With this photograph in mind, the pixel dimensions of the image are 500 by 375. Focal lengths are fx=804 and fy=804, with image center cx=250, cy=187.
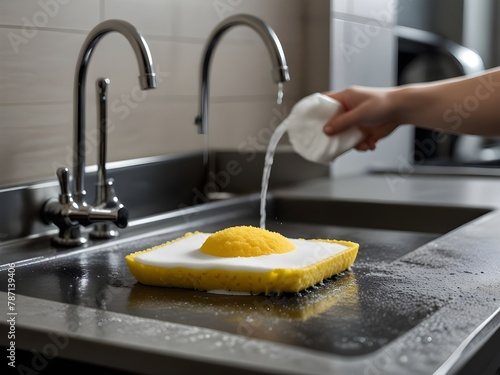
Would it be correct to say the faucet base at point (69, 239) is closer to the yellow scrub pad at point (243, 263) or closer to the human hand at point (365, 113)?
the yellow scrub pad at point (243, 263)

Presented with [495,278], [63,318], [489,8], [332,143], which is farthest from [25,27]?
[489,8]

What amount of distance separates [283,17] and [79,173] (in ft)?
3.74

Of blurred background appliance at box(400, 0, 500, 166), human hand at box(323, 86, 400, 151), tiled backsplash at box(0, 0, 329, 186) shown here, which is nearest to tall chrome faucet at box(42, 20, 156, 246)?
tiled backsplash at box(0, 0, 329, 186)

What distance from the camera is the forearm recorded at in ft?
4.64

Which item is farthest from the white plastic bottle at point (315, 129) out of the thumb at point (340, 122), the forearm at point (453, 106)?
the forearm at point (453, 106)

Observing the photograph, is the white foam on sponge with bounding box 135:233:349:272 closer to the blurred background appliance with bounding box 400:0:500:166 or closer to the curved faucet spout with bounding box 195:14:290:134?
the curved faucet spout with bounding box 195:14:290:134

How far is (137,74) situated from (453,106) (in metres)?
0.71

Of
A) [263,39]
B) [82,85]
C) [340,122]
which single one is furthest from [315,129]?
[82,85]

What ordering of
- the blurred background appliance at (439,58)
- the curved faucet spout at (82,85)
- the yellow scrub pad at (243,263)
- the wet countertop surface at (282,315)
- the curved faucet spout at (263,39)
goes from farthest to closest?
the blurred background appliance at (439,58), the curved faucet spout at (263,39), the curved faucet spout at (82,85), the yellow scrub pad at (243,263), the wet countertop surface at (282,315)

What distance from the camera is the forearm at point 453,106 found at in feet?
4.64

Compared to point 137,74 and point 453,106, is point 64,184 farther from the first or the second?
point 453,106

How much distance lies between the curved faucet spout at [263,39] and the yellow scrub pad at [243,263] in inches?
15.1

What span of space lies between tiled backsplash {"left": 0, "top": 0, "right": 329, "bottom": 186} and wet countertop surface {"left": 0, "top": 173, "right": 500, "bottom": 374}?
10.9 inches

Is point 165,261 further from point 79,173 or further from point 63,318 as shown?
point 79,173
